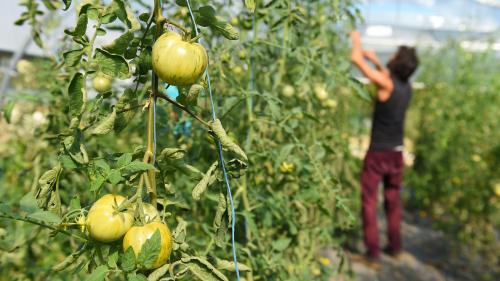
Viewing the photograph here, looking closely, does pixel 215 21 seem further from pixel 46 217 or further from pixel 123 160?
pixel 46 217

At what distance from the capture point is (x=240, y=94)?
51.4 inches

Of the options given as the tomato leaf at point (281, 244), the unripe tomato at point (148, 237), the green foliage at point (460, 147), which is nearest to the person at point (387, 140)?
the green foliage at point (460, 147)

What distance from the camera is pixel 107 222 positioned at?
69 cm

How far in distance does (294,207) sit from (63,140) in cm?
98

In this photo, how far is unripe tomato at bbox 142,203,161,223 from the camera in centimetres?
73

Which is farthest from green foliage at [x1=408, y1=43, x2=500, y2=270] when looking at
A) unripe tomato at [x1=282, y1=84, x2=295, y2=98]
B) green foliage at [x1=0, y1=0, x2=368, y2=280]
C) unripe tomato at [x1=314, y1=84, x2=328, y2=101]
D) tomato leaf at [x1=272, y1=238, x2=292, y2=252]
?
tomato leaf at [x1=272, y1=238, x2=292, y2=252]

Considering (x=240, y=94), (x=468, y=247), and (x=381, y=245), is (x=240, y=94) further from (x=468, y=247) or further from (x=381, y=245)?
(x=468, y=247)

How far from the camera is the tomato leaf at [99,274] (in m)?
0.71

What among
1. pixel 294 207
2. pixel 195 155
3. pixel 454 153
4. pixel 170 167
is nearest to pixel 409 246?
pixel 454 153

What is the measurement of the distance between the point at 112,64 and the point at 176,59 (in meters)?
0.10

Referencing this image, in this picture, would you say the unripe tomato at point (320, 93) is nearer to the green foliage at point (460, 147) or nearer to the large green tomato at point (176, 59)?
the large green tomato at point (176, 59)

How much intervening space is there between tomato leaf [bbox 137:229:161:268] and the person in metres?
2.75

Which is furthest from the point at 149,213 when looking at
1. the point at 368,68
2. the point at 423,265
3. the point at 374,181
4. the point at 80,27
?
the point at 423,265

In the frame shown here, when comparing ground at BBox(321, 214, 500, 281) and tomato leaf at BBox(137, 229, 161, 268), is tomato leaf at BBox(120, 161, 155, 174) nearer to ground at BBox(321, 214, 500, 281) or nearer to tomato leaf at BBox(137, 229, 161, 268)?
tomato leaf at BBox(137, 229, 161, 268)
